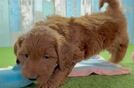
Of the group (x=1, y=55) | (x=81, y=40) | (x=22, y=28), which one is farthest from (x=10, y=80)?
(x=22, y=28)

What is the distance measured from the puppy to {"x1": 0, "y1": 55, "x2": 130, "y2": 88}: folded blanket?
0.51ft

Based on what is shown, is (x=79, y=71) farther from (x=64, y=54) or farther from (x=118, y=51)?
(x=64, y=54)

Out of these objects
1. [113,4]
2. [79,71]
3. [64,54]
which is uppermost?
[113,4]

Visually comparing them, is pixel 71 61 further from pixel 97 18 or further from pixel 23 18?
pixel 23 18

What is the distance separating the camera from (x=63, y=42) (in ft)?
4.29

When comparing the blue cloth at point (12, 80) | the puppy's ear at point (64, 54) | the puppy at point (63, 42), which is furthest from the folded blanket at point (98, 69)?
the puppy's ear at point (64, 54)

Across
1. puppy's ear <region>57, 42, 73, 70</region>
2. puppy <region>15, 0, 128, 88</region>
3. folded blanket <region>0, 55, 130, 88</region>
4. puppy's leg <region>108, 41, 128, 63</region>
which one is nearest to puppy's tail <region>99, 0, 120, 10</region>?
puppy <region>15, 0, 128, 88</region>

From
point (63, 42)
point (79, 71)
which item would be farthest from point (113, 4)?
point (63, 42)

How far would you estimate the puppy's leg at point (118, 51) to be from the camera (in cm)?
197

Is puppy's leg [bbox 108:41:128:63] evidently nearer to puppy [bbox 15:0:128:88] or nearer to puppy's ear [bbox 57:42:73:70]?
puppy [bbox 15:0:128:88]

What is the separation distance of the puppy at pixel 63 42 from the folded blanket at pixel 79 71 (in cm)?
16

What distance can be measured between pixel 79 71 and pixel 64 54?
1.94 ft

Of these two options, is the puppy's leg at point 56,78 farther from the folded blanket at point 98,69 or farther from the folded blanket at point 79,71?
the folded blanket at point 98,69

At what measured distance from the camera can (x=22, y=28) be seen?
115 inches
